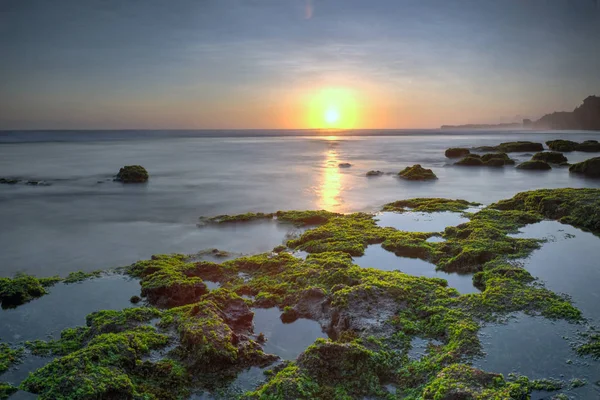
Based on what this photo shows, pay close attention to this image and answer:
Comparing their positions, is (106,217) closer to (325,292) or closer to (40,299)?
(40,299)

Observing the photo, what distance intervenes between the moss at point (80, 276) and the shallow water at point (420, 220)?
29.6 feet

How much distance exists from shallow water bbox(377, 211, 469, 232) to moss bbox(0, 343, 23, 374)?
1074cm

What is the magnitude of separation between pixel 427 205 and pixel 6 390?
15.4 metres

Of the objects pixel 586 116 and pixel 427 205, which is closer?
pixel 427 205

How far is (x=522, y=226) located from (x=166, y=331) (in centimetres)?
1136

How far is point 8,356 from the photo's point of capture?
6281 mm

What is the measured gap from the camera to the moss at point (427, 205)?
16.8 meters

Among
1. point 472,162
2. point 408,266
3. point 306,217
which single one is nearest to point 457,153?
point 472,162

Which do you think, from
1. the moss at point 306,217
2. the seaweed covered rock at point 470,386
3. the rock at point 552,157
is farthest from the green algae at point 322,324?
the rock at point 552,157

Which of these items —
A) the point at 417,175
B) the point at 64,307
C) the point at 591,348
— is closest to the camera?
the point at 591,348

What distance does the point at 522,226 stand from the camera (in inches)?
518

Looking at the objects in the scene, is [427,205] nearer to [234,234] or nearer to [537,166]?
[234,234]

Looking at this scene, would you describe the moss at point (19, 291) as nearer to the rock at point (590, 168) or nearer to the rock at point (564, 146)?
the rock at point (590, 168)

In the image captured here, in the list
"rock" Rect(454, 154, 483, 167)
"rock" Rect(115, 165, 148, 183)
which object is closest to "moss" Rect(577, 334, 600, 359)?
"rock" Rect(115, 165, 148, 183)
